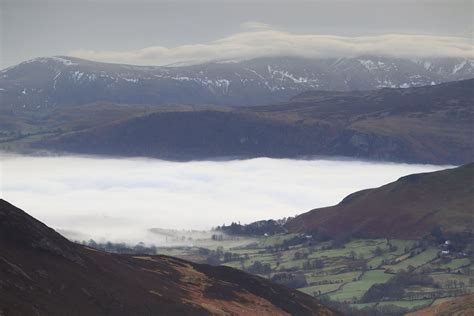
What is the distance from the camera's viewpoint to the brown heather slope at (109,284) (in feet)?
404

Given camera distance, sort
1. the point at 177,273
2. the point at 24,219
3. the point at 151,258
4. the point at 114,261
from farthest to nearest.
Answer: the point at 151,258 → the point at 177,273 → the point at 114,261 → the point at 24,219

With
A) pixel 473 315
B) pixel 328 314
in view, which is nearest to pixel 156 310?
pixel 328 314

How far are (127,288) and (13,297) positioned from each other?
3194cm

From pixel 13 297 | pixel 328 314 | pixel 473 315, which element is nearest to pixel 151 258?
pixel 328 314

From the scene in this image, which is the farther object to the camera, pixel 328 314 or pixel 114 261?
pixel 328 314

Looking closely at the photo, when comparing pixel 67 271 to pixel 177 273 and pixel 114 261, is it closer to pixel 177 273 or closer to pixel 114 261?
pixel 114 261

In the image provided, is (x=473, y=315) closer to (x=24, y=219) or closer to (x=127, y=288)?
(x=127, y=288)

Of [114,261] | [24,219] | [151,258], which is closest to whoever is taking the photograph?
[24,219]

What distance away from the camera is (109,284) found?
468 feet

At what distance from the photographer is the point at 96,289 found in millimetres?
135375

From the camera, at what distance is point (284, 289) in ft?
611

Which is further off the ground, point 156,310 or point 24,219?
point 24,219

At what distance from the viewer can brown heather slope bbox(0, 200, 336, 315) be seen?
123 m

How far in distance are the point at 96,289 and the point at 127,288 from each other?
31.5 feet
